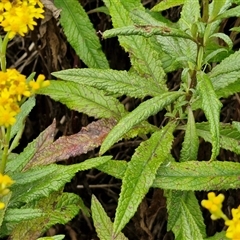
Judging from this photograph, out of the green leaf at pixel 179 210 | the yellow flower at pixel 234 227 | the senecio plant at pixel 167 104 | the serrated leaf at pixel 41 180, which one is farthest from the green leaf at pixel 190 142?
the yellow flower at pixel 234 227

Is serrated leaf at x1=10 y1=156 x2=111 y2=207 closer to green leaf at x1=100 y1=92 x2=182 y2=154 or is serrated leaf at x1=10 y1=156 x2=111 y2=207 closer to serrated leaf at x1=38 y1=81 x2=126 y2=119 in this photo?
green leaf at x1=100 y1=92 x2=182 y2=154

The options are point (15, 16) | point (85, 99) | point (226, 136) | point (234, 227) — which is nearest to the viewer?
point (234, 227)

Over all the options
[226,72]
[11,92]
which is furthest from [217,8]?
[11,92]

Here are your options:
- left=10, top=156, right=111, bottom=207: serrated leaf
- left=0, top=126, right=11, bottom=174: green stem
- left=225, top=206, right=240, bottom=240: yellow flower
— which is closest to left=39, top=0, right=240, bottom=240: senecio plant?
left=10, top=156, right=111, bottom=207: serrated leaf

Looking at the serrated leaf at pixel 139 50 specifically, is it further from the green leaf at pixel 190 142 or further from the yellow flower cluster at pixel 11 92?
the yellow flower cluster at pixel 11 92

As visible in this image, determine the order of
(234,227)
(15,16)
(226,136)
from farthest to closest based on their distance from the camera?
(226,136) < (15,16) < (234,227)

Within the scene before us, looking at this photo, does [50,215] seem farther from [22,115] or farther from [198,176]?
[198,176]
